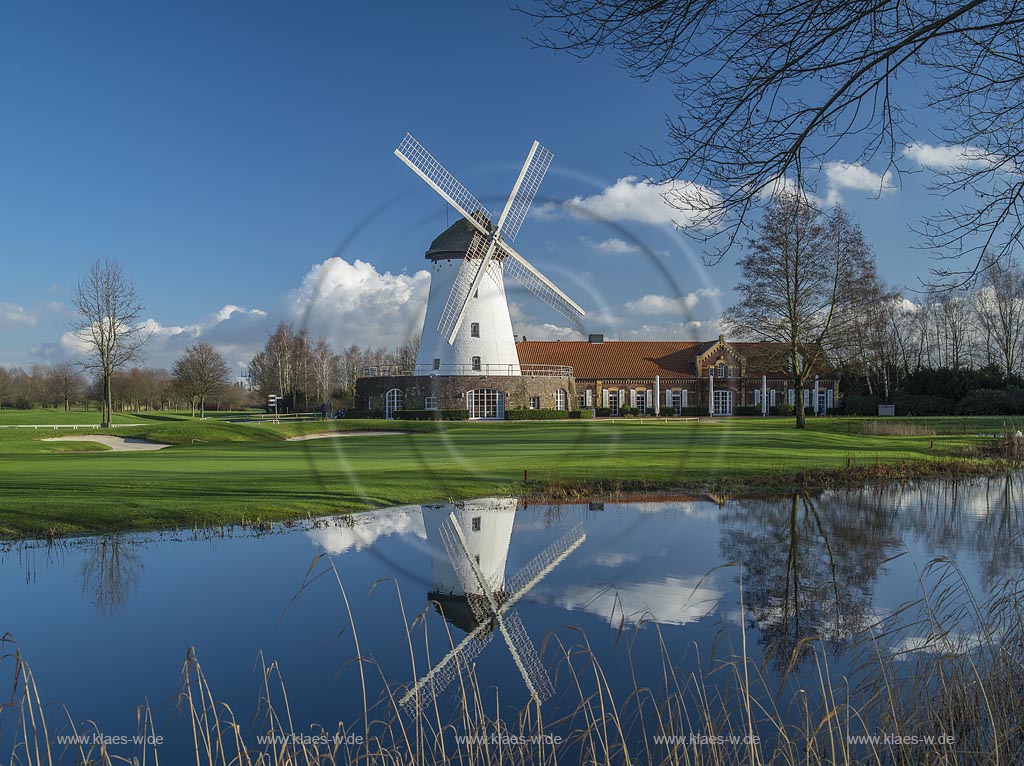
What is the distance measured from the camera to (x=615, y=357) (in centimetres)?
6569

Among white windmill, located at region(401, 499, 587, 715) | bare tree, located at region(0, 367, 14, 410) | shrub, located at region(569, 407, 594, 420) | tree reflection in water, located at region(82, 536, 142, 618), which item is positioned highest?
bare tree, located at region(0, 367, 14, 410)

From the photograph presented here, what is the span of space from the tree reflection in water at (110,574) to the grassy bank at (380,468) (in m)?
1.44

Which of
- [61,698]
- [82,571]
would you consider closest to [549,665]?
[61,698]

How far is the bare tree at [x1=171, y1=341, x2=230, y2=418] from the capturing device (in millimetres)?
69625

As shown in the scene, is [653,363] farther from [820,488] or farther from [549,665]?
[549,665]

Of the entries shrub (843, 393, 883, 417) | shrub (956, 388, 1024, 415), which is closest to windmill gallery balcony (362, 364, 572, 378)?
shrub (843, 393, 883, 417)

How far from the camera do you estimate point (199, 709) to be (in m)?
6.24

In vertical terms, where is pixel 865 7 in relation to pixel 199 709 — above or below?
above

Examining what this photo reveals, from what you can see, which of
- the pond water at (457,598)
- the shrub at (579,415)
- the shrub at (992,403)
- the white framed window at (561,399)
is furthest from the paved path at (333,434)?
the shrub at (992,403)

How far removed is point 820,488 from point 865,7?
15.0 meters

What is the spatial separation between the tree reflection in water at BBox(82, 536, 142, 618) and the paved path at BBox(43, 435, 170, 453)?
19.8 m

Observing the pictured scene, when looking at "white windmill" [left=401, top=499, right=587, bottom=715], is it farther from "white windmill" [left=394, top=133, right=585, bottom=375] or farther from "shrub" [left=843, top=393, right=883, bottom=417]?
"shrub" [left=843, top=393, right=883, bottom=417]

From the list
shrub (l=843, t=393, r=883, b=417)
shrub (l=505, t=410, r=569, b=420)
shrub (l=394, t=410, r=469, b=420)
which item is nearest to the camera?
shrub (l=394, t=410, r=469, b=420)

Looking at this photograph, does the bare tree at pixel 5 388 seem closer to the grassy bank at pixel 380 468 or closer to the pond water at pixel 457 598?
the grassy bank at pixel 380 468
